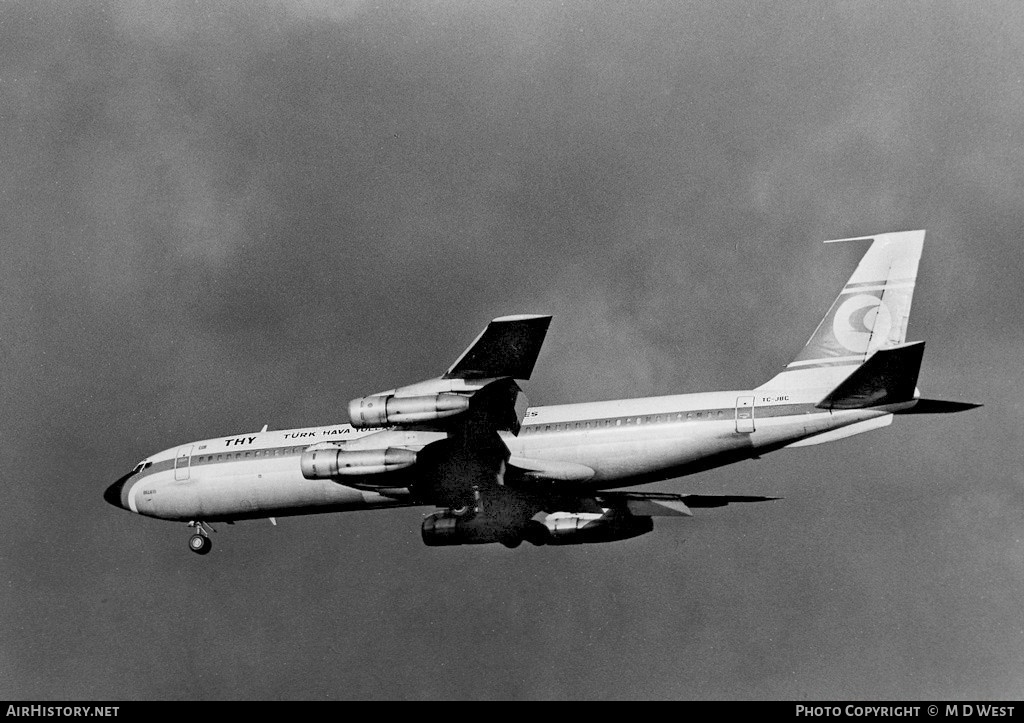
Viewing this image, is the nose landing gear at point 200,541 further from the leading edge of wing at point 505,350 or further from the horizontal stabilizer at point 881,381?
the horizontal stabilizer at point 881,381

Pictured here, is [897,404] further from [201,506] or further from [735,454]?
[201,506]

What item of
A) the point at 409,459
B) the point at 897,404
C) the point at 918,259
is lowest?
the point at 897,404

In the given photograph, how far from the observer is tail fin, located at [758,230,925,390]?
120 feet

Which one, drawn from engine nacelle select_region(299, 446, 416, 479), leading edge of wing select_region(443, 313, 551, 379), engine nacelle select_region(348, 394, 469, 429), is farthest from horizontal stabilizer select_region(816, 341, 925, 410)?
engine nacelle select_region(299, 446, 416, 479)

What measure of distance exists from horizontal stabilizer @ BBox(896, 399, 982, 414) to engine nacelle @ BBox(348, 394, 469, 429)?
10324 mm

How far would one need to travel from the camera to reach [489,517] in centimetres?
3919

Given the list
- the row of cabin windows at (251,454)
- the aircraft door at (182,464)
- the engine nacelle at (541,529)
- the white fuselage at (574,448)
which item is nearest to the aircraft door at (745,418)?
the white fuselage at (574,448)

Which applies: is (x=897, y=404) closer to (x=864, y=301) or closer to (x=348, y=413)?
(x=864, y=301)

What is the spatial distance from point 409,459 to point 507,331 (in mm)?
5241
